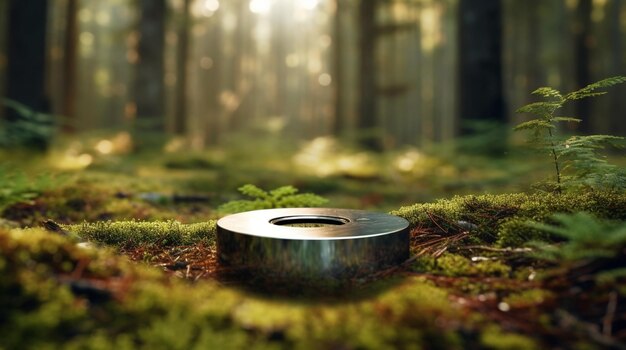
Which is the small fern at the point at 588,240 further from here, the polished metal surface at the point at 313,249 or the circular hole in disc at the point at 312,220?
the circular hole in disc at the point at 312,220

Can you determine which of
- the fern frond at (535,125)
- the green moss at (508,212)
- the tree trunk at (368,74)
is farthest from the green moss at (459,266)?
the tree trunk at (368,74)

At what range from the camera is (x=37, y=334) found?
72.9 inches

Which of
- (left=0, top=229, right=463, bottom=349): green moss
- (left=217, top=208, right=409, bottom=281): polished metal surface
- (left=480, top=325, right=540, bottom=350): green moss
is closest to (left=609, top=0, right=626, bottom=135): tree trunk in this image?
(left=217, top=208, right=409, bottom=281): polished metal surface

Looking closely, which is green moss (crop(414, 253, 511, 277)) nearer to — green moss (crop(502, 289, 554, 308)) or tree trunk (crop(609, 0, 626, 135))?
green moss (crop(502, 289, 554, 308))

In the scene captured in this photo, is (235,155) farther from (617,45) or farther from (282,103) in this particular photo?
(282,103)

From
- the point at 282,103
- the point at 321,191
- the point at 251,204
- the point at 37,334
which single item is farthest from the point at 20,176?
the point at 282,103

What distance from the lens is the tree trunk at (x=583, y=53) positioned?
1734 centimetres

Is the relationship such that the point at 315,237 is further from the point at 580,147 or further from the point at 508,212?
the point at 580,147

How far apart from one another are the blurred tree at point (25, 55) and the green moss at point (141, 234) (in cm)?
824

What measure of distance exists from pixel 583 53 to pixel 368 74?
28.3 ft

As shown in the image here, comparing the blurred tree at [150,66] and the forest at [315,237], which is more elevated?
the blurred tree at [150,66]

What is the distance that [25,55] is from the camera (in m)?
10.2

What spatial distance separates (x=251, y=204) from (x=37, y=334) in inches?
104

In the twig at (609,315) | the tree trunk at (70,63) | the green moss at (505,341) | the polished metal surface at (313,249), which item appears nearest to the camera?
the green moss at (505,341)
